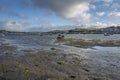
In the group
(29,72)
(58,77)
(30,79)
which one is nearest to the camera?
(30,79)

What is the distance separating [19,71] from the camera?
16.3 metres

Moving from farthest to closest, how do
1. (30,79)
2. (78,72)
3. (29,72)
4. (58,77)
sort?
1. (78,72)
2. (29,72)
3. (58,77)
4. (30,79)

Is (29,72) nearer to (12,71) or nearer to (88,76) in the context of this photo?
(12,71)

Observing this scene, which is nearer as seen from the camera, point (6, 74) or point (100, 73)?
point (6, 74)

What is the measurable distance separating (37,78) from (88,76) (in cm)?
474

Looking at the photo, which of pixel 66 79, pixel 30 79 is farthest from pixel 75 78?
pixel 30 79

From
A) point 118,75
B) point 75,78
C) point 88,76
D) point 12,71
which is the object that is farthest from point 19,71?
point 118,75

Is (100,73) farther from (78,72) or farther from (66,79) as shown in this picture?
(66,79)

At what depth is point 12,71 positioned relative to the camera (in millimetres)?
16344

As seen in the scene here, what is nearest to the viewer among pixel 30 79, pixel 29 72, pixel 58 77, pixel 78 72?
pixel 30 79

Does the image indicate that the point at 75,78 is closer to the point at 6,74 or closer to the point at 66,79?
the point at 66,79

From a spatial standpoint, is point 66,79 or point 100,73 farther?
point 100,73

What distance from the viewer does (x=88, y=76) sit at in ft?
52.0

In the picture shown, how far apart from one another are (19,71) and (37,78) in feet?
8.77
